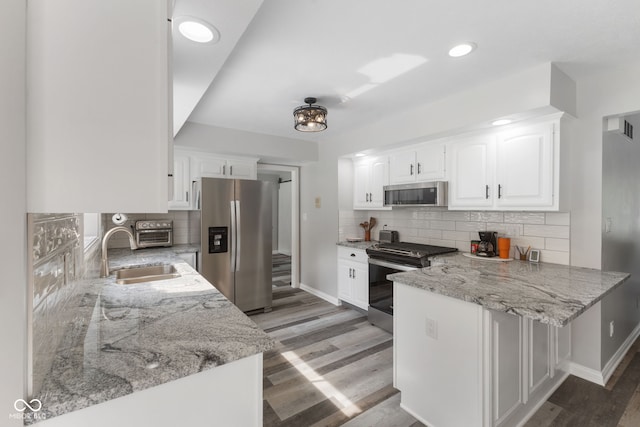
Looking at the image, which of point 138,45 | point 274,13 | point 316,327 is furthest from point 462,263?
point 138,45

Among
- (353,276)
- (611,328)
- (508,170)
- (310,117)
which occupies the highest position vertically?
(310,117)

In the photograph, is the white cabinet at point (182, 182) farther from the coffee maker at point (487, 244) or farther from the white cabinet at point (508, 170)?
the coffee maker at point (487, 244)

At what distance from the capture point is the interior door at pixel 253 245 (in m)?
3.68

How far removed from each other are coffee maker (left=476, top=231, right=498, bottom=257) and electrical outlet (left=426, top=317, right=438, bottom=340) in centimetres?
130

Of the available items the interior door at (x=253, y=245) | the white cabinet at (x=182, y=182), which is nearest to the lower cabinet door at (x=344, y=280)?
the interior door at (x=253, y=245)

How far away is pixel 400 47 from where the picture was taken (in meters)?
1.87

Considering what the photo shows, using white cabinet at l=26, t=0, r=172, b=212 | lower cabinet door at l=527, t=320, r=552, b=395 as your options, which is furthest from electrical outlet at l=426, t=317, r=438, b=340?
white cabinet at l=26, t=0, r=172, b=212

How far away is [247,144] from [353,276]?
86.7 inches

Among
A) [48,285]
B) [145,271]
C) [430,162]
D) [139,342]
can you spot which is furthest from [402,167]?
[48,285]

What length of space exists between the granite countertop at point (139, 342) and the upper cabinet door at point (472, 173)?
235 cm

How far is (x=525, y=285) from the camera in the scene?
5.98ft

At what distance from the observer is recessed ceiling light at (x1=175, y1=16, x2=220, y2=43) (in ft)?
4.50

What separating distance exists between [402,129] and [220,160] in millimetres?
2304

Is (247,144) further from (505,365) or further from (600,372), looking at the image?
(600,372)
